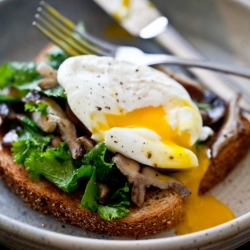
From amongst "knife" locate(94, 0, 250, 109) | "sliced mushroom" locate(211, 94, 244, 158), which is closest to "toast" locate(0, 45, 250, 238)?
"sliced mushroom" locate(211, 94, 244, 158)

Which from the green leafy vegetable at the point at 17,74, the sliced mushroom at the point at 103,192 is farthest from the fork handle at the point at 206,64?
the sliced mushroom at the point at 103,192

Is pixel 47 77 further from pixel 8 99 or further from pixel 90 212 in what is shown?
pixel 90 212

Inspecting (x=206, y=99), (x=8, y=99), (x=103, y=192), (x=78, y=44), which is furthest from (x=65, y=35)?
(x=103, y=192)

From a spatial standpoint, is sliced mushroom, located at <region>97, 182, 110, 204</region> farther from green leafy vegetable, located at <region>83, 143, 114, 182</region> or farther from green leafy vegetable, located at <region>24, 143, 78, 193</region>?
green leafy vegetable, located at <region>24, 143, 78, 193</region>

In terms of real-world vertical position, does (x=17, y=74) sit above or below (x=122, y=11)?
above

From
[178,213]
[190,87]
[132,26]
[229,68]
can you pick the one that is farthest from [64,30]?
[178,213]

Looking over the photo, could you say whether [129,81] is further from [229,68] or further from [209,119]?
A: [229,68]
